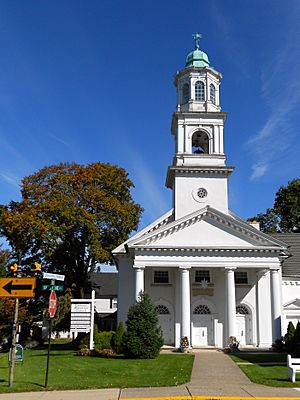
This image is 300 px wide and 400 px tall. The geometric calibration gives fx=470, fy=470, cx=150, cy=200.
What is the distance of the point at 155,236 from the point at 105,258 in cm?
824

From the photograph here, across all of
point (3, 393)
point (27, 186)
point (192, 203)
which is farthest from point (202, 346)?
point (3, 393)

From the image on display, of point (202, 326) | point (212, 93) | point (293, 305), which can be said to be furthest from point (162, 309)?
point (212, 93)

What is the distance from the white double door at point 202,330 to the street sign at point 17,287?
2143cm

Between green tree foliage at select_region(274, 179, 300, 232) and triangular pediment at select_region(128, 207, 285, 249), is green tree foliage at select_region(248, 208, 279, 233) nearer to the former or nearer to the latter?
green tree foliage at select_region(274, 179, 300, 232)

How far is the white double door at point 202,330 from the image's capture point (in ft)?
108

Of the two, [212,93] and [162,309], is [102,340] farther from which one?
[212,93]

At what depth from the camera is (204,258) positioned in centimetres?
3189

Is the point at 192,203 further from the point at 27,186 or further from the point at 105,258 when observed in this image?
the point at 27,186

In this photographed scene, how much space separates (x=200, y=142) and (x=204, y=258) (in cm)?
1096

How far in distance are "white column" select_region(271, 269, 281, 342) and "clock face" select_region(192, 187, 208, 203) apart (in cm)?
765

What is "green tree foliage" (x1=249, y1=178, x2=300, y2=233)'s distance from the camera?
56562 mm

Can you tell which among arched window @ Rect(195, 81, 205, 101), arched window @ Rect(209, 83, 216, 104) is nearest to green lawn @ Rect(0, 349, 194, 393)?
arched window @ Rect(195, 81, 205, 101)

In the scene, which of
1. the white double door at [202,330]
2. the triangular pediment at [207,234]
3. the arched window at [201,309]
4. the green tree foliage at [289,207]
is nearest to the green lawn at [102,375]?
the triangular pediment at [207,234]

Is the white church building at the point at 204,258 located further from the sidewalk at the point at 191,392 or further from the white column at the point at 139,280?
the sidewalk at the point at 191,392
